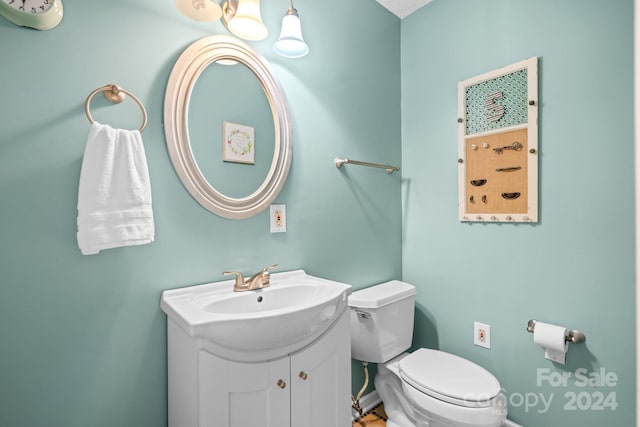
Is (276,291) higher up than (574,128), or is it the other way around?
(574,128)

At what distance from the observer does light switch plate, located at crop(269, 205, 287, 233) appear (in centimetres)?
141

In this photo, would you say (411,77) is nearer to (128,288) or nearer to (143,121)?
(143,121)

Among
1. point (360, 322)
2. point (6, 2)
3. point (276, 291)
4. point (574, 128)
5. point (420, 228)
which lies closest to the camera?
point (6, 2)

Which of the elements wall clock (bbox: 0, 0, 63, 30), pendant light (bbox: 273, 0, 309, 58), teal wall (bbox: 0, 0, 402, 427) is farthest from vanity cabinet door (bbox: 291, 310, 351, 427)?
wall clock (bbox: 0, 0, 63, 30)

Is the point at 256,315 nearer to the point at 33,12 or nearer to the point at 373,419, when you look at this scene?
the point at 33,12

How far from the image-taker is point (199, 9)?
3.61 feet

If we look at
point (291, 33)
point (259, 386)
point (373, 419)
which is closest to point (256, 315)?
point (259, 386)

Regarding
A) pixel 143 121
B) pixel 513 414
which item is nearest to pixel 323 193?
pixel 143 121

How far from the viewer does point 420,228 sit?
1972 mm

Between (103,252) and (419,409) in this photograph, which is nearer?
(103,252)

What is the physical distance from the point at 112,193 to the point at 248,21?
0.80 meters

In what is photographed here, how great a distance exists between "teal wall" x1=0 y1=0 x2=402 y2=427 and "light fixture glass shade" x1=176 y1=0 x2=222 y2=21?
0.09 m

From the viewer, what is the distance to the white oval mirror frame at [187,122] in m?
1.15

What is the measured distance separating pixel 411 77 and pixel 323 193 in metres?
1.02
